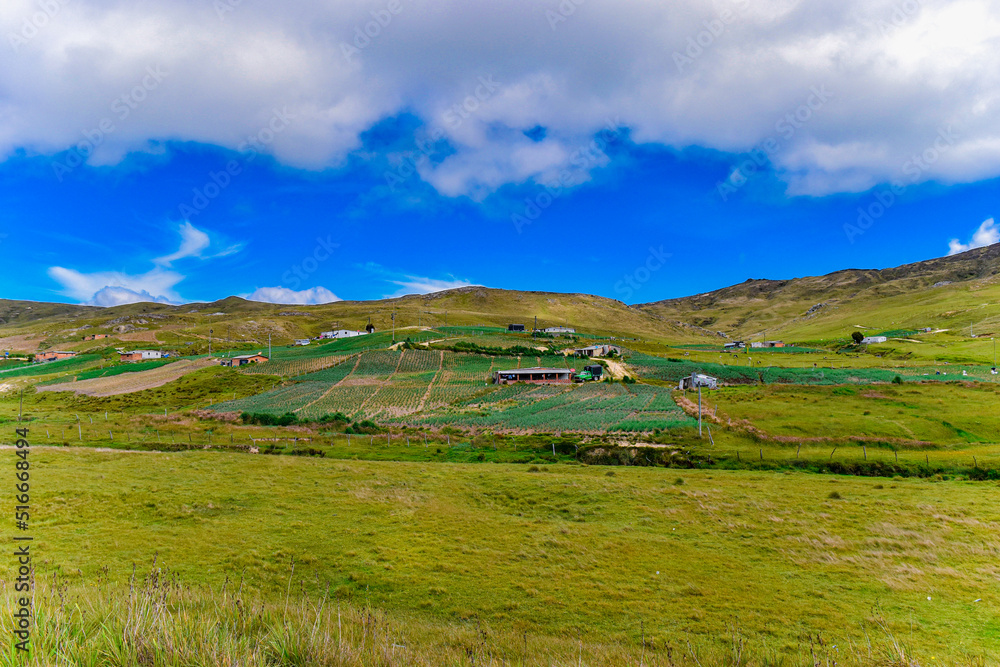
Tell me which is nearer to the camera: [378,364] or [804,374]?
[804,374]

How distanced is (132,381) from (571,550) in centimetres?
8765

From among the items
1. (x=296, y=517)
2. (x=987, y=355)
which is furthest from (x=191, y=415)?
(x=987, y=355)

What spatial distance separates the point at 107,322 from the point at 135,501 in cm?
20529

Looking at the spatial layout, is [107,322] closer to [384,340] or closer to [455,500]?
[384,340]

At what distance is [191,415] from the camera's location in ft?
180

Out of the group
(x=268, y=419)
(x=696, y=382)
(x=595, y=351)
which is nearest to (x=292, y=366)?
(x=268, y=419)

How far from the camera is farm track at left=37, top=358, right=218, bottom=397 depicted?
72.0 m

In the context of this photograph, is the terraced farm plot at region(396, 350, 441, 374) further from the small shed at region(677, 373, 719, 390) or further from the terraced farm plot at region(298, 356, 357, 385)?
the small shed at region(677, 373, 719, 390)

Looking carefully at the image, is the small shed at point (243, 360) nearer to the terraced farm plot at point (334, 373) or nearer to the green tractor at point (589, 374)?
the terraced farm plot at point (334, 373)

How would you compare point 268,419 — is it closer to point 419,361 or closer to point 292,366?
point 292,366

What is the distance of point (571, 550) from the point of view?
1791 centimetres

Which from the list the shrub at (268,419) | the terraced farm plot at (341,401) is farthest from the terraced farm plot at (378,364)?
the shrub at (268,419)

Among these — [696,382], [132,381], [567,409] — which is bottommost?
[567,409]

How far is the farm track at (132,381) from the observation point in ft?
236
